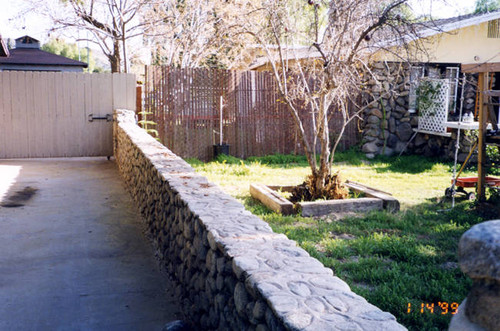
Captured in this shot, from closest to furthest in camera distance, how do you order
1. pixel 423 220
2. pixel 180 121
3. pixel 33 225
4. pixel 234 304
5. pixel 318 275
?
pixel 318 275, pixel 234 304, pixel 33 225, pixel 423 220, pixel 180 121

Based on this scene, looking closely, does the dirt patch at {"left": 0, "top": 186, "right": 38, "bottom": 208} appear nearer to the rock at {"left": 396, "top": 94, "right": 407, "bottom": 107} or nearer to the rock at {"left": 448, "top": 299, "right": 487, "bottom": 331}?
the rock at {"left": 448, "top": 299, "right": 487, "bottom": 331}

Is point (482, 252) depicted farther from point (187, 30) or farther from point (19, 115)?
point (187, 30)

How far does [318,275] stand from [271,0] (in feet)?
21.4

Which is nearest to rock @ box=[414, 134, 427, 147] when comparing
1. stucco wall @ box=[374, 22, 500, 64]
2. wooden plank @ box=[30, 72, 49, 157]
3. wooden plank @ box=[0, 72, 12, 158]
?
stucco wall @ box=[374, 22, 500, 64]

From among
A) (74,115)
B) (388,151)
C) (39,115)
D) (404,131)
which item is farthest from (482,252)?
(404,131)

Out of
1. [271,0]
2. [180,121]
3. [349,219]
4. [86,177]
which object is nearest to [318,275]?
[349,219]

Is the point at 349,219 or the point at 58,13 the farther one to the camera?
the point at 58,13

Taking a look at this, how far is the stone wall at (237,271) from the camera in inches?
78.4

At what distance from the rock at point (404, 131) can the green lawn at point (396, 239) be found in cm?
256

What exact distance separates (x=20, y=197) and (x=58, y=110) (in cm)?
451

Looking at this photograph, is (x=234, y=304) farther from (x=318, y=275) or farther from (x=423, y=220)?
(x=423, y=220)

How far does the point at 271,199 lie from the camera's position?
773cm

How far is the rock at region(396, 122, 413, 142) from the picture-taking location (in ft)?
45.4

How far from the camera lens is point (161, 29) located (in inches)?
825
